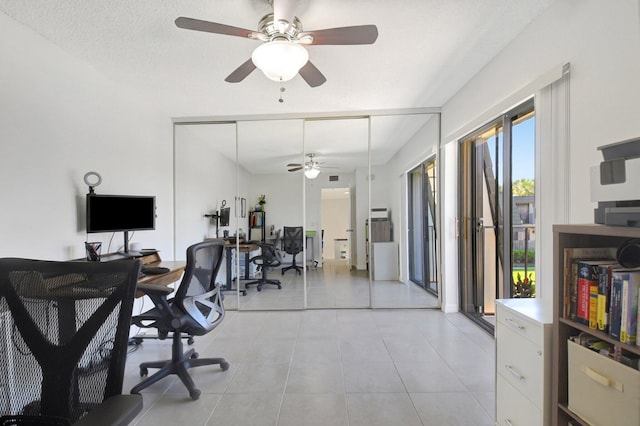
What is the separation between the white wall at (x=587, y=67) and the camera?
1397 millimetres

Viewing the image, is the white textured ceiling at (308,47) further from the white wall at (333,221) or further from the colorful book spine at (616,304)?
the white wall at (333,221)

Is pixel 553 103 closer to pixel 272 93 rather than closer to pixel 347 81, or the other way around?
pixel 347 81

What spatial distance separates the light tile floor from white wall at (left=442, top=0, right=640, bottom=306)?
100cm

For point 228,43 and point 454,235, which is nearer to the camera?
point 228,43

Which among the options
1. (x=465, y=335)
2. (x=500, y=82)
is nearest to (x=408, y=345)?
(x=465, y=335)

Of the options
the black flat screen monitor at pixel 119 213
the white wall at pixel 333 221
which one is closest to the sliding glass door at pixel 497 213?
the black flat screen monitor at pixel 119 213

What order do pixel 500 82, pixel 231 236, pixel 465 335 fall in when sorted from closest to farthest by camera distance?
pixel 500 82
pixel 465 335
pixel 231 236

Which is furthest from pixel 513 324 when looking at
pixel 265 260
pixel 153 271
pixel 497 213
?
pixel 265 260

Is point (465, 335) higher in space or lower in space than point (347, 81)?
lower

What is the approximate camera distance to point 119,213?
2510 mm

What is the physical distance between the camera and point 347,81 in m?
2.85

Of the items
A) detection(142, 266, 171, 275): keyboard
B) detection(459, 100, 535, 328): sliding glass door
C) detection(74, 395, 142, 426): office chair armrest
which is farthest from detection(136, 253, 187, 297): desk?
detection(459, 100, 535, 328): sliding glass door

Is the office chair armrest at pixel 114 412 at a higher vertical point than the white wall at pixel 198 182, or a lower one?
lower

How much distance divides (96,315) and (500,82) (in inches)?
123
